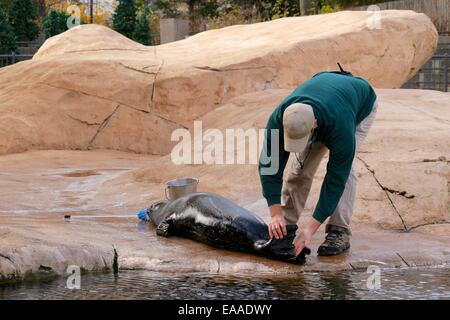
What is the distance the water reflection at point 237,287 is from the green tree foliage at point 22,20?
24209 millimetres

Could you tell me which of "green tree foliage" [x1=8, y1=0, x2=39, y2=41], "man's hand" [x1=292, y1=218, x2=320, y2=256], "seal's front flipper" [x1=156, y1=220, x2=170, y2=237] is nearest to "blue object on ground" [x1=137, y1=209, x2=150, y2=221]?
"seal's front flipper" [x1=156, y1=220, x2=170, y2=237]

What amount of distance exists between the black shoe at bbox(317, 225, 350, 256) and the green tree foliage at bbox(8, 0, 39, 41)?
78.7 ft

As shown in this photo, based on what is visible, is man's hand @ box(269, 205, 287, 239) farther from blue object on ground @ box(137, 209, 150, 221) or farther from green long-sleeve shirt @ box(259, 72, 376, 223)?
blue object on ground @ box(137, 209, 150, 221)

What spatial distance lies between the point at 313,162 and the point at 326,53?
23.2 feet

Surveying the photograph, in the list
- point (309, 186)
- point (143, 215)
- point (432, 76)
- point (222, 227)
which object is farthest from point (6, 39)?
point (309, 186)

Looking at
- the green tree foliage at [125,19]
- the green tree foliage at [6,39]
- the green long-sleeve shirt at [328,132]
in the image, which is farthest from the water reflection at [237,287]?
the green tree foliage at [125,19]

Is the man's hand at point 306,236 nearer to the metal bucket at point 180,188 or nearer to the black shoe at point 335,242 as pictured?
the black shoe at point 335,242

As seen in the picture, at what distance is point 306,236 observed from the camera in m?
5.76

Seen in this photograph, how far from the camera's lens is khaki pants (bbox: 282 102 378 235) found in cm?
614

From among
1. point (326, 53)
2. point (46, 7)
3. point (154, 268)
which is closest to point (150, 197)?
point (154, 268)

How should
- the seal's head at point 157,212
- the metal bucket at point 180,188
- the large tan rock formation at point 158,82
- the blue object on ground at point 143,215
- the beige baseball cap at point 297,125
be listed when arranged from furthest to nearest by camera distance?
the large tan rock formation at point 158,82 → the metal bucket at point 180,188 → the blue object on ground at point 143,215 → the seal's head at point 157,212 → the beige baseball cap at point 297,125

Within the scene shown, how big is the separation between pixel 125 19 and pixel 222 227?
68.3 feet

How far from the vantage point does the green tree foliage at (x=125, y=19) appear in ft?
86.4

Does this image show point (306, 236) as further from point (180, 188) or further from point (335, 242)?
point (180, 188)
